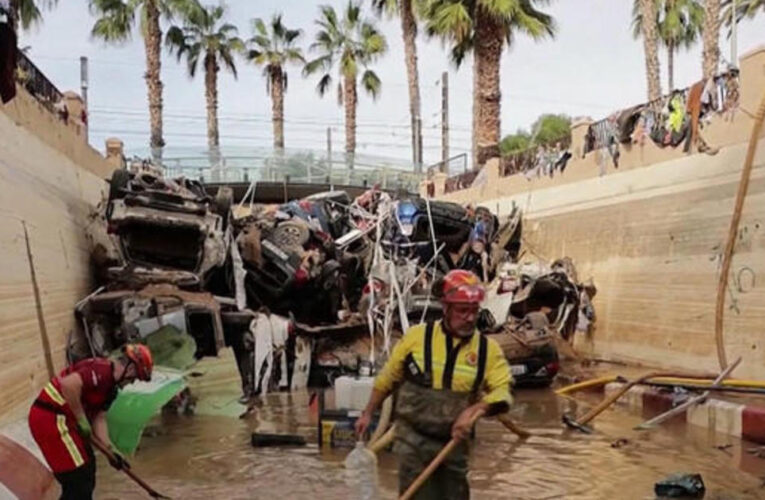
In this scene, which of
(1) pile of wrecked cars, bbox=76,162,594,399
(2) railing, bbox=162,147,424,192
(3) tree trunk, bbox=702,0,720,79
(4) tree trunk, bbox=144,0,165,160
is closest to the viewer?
(1) pile of wrecked cars, bbox=76,162,594,399

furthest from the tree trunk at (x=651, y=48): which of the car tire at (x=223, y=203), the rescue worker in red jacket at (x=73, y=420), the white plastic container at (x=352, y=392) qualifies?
the rescue worker in red jacket at (x=73, y=420)

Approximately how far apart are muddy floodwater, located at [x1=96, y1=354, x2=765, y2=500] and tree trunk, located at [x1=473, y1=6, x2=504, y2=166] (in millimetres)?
14690

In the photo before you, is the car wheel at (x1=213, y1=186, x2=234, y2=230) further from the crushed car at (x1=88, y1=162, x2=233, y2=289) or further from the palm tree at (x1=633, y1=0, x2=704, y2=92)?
the palm tree at (x1=633, y1=0, x2=704, y2=92)

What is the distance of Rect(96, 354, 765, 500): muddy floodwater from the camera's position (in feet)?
25.1

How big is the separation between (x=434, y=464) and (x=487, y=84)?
21.5 metres

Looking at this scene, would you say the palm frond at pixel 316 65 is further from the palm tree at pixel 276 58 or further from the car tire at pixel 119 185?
the car tire at pixel 119 185

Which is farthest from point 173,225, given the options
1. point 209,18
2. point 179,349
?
point 209,18

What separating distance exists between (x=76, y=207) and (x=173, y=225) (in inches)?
78.6

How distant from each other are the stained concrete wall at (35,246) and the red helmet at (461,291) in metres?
5.52

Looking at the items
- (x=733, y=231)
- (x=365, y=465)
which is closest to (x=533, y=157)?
(x=733, y=231)

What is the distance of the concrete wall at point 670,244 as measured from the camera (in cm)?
1222

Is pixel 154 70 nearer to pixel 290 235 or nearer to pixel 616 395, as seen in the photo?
pixel 290 235

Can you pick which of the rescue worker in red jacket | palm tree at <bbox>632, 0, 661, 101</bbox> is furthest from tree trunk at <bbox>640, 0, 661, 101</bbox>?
the rescue worker in red jacket

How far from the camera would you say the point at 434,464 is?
14.3 feet
